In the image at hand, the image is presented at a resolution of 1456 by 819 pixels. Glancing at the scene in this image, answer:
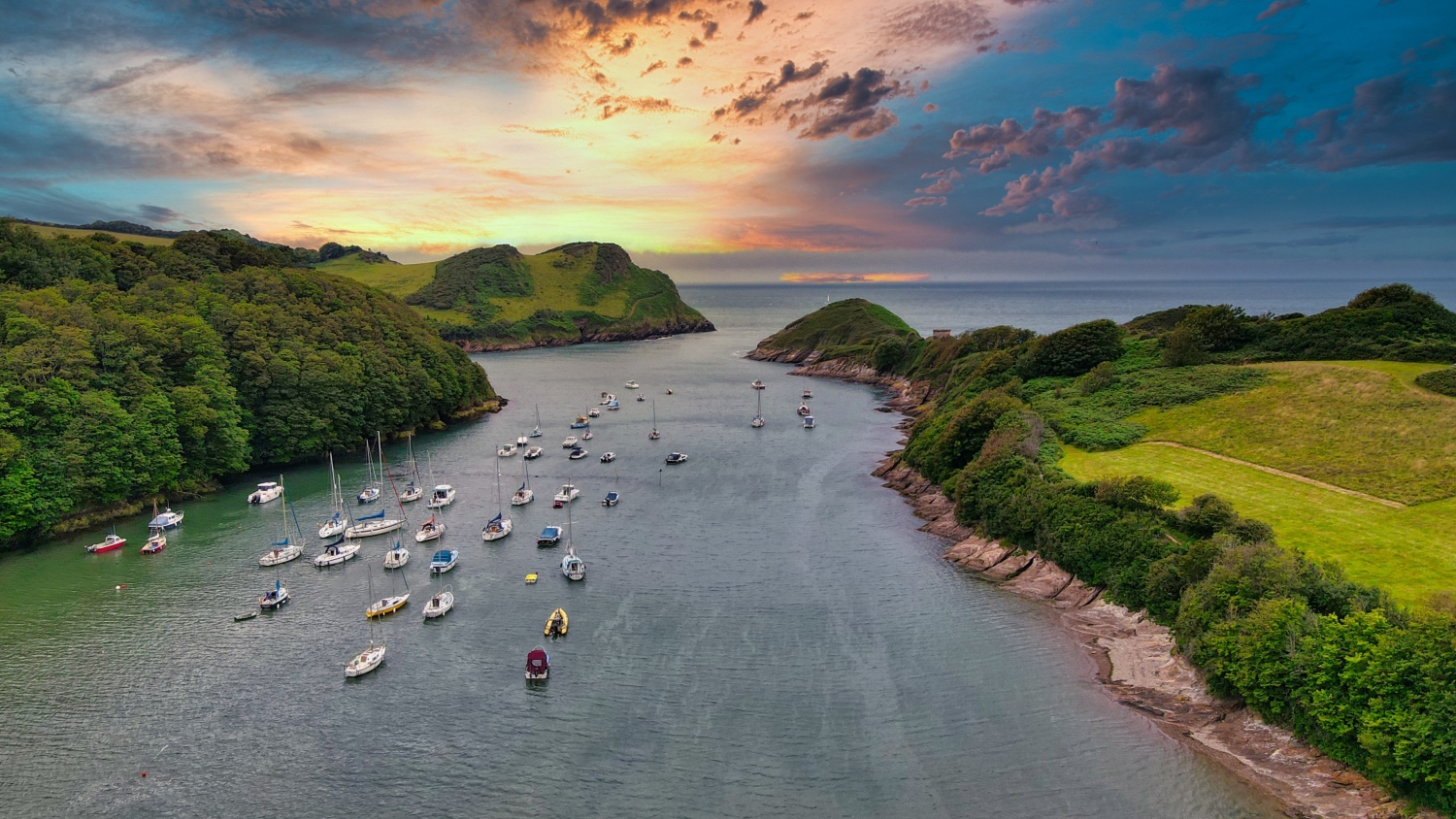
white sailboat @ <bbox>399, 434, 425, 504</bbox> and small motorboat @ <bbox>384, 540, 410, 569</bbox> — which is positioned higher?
white sailboat @ <bbox>399, 434, 425, 504</bbox>

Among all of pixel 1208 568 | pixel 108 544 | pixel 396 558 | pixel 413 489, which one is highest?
pixel 1208 568

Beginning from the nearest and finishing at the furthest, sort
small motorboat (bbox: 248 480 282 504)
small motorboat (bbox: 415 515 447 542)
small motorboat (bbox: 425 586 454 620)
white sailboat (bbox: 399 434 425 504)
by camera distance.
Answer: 1. small motorboat (bbox: 425 586 454 620)
2. small motorboat (bbox: 415 515 447 542)
3. small motorboat (bbox: 248 480 282 504)
4. white sailboat (bbox: 399 434 425 504)

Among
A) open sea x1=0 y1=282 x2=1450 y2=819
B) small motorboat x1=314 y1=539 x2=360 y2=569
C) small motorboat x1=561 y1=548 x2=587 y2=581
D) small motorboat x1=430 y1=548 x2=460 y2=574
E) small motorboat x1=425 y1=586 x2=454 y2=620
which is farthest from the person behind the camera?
small motorboat x1=314 y1=539 x2=360 y2=569

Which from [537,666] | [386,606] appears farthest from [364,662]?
[537,666]

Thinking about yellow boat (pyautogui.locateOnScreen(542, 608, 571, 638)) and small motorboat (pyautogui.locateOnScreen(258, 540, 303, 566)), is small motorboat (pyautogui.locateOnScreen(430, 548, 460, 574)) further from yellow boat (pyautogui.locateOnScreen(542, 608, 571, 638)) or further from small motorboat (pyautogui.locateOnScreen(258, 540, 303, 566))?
yellow boat (pyautogui.locateOnScreen(542, 608, 571, 638))

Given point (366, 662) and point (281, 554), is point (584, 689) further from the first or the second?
point (281, 554)

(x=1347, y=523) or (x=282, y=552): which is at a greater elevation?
(x=1347, y=523)

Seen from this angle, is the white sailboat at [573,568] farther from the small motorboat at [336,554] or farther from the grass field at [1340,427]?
the grass field at [1340,427]

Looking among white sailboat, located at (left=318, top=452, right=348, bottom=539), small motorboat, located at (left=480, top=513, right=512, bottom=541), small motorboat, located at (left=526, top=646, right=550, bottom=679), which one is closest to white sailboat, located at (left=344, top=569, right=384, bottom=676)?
small motorboat, located at (left=526, top=646, right=550, bottom=679)
